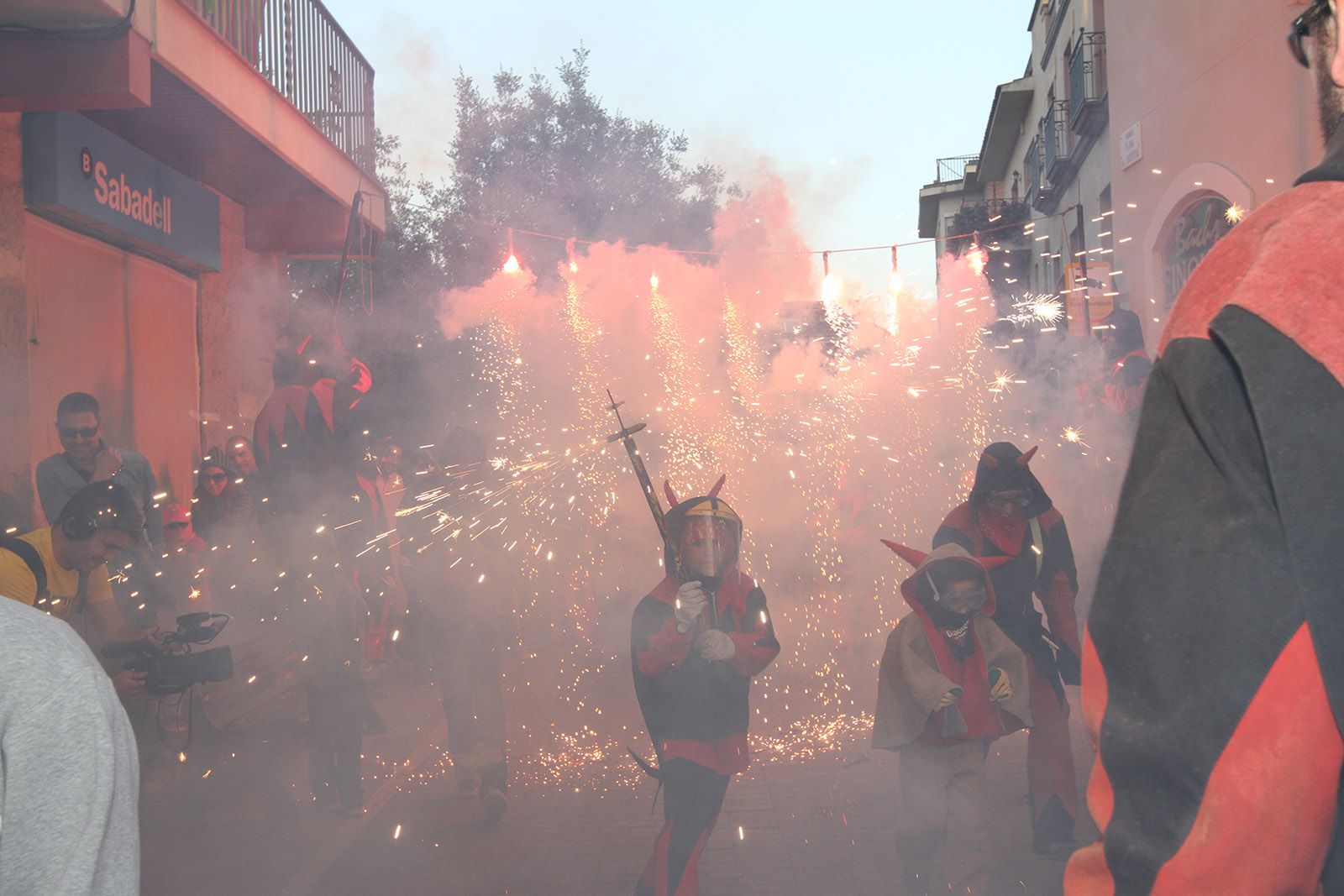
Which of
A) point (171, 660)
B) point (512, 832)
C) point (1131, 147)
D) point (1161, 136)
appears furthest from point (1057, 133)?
point (171, 660)

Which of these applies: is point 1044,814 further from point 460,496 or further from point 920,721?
point 460,496

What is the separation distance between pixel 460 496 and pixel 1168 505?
9276 millimetres

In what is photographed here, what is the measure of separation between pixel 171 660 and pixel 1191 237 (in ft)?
31.1

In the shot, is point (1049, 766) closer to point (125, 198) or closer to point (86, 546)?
point (86, 546)

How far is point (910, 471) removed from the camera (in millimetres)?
12055

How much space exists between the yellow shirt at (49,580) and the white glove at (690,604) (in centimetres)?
255

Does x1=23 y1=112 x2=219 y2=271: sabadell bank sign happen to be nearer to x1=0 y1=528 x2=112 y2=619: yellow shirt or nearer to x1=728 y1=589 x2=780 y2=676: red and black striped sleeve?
x1=0 y1=528 x2=112 y2=619: yellow shirt

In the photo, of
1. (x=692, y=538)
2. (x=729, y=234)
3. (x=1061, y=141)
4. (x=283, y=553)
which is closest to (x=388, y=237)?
(x=729, y=234)

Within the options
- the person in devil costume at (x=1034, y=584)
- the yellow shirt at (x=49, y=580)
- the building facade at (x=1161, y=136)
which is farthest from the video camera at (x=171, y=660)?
the building facade at (x=1161, y=136)

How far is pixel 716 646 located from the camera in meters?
4.60

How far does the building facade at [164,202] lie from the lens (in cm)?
690

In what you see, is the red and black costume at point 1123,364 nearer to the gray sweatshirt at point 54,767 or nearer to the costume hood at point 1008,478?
the costume hood at point 1008,478

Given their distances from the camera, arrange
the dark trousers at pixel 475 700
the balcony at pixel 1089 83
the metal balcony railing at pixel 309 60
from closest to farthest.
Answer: the dark trousers at pixel 475 700 → the metal balcony railing at pixel 309 60 → the balcony at pixel 1089 83

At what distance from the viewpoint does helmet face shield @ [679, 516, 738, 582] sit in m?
4.95
